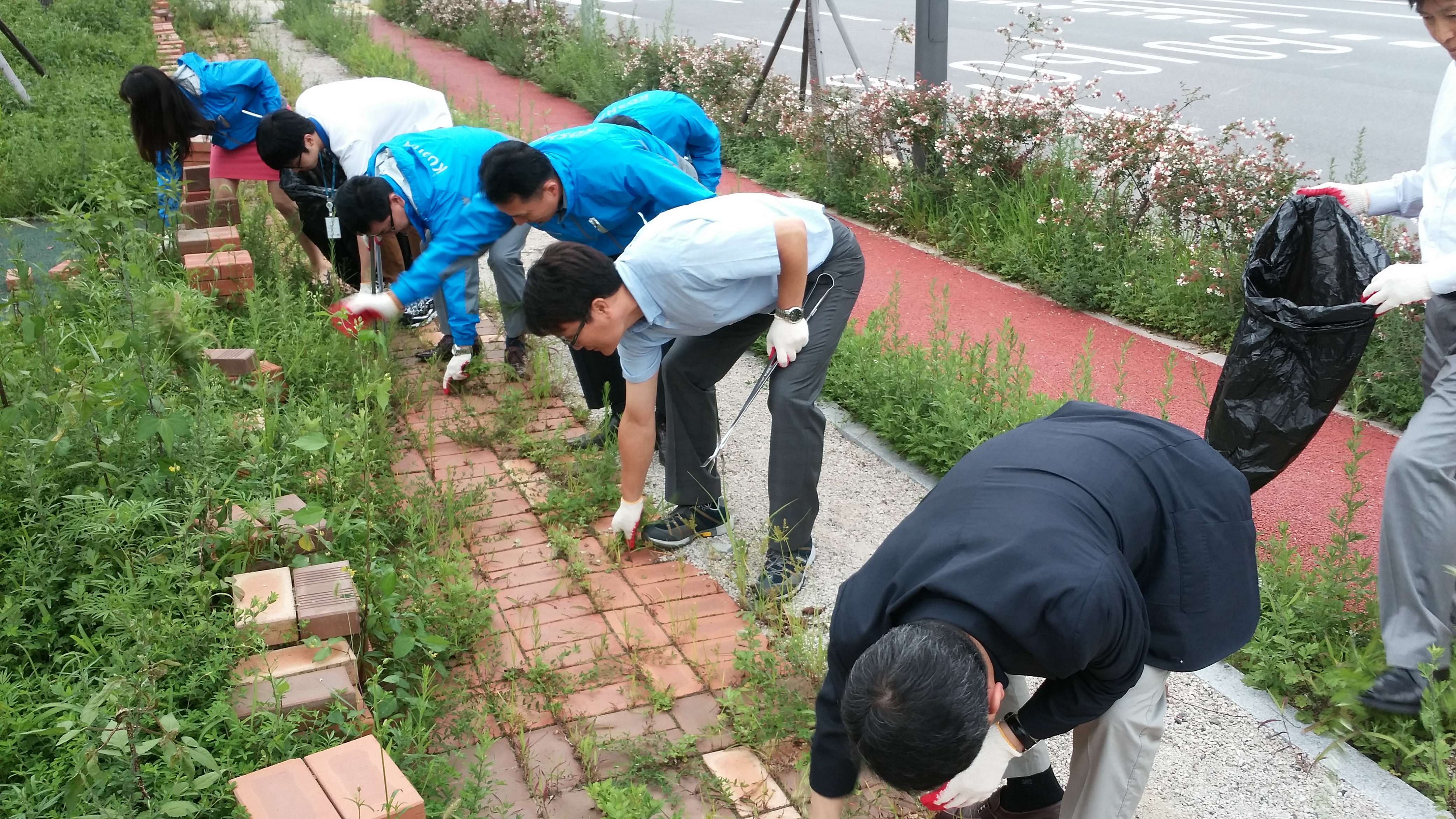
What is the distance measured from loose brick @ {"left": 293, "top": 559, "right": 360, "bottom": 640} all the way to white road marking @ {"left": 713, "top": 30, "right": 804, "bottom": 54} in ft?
33.1

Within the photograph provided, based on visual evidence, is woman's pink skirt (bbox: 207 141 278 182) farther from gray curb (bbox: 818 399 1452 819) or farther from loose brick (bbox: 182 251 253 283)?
gray curb (bbox: 818 399 1452 819)

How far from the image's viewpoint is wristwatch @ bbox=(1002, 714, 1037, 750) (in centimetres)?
210

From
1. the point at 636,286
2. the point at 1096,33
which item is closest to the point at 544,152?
the point at 636,286

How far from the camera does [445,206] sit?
4594 mm

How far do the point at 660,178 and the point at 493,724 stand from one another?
1.91m

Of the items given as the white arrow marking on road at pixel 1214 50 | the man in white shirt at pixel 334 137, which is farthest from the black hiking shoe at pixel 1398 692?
the white arrow marking on road at pixel 1214 50

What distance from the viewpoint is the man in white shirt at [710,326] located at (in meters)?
3.06

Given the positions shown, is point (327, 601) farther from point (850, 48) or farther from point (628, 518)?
point (850, 48)

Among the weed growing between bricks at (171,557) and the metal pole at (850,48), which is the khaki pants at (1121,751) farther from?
the metal pole at (850,48)

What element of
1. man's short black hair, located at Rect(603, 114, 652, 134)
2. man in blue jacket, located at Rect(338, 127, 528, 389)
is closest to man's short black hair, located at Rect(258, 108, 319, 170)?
man in blue jacket, located at Rect(338, 127, 528, 389)

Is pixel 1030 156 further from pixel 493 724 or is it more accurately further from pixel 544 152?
pixel 493 724

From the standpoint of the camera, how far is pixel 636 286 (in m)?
3.14

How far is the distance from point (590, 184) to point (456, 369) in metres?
1.24

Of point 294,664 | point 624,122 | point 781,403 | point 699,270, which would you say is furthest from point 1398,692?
point 624,122
